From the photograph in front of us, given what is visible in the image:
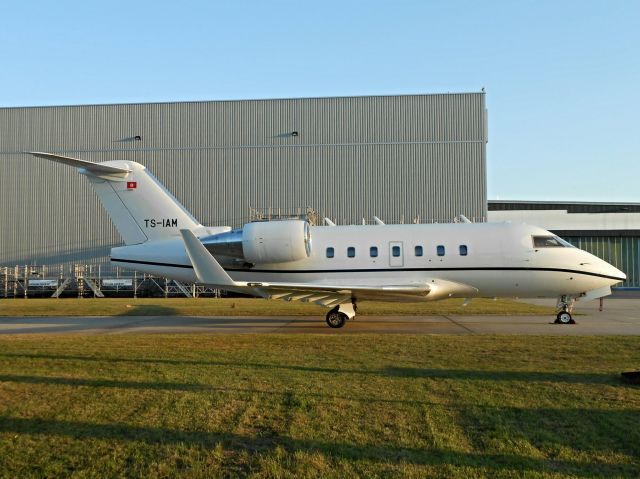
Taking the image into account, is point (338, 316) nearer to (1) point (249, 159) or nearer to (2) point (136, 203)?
(2) point (136, 203)

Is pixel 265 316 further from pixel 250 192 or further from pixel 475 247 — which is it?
pixel 250 192

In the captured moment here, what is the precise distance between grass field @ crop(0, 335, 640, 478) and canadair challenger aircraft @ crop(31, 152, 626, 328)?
265 inches

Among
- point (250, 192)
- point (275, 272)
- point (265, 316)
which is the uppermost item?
point (250, 192)

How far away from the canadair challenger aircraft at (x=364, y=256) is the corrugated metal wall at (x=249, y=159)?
79.8ft

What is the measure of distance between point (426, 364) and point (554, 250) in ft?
32.9

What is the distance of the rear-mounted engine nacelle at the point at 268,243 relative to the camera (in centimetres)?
1750

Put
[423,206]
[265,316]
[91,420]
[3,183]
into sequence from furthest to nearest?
[3,183], [423,206], [265,316], [91,420]

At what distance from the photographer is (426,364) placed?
30.8ft

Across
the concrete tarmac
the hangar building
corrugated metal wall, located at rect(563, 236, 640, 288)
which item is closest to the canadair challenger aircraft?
the concrete tarmac

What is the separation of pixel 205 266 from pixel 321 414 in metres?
8.75

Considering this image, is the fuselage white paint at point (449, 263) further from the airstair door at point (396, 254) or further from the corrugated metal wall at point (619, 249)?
the corrugated metal wall at point (619, 249)

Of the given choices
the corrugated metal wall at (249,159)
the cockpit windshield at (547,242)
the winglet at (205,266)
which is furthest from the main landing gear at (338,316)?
the corrugated metal wall at (249,159)

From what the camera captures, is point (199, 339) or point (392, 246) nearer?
point (199, 339)

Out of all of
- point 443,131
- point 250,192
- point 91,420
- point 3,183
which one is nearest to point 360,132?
point 443,131
